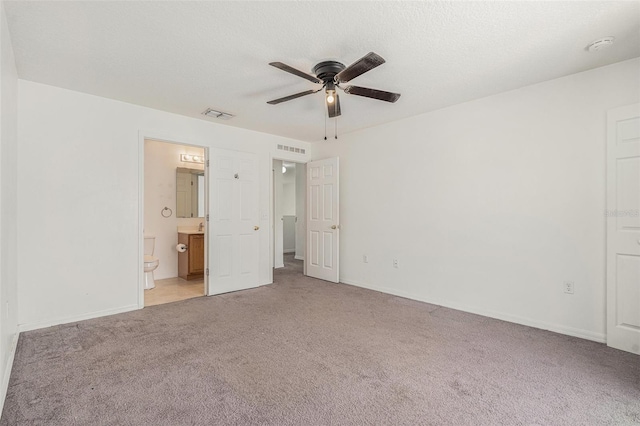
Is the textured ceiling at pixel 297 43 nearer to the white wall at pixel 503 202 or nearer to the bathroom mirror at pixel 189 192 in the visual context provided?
the white wall at pixel 503 202

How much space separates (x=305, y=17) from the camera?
2.06 meters

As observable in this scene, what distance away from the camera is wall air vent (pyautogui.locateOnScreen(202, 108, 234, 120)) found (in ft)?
13.0

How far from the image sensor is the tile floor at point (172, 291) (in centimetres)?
416

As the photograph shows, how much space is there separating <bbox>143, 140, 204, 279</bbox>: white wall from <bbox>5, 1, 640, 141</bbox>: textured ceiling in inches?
75.7

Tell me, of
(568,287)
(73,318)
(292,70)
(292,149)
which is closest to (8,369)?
(73,318)

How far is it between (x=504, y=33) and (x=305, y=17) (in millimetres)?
1477

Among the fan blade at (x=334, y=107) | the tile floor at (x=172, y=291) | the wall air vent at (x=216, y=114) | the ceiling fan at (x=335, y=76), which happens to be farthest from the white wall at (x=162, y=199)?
the ceiling fan at (x=335, y=76)

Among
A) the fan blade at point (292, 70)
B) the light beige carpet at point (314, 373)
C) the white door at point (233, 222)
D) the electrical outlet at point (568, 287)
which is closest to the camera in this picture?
the light beige carpet at point (314, 373)

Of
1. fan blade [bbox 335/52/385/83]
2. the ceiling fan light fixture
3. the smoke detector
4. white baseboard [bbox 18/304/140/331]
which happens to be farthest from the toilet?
the smoke detector

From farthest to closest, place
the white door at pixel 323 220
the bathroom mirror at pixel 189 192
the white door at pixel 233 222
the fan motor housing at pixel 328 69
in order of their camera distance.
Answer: the bathroom mirror at pixel 189 192 → the white door at pixel 323 220 → the white door at pixel 233 222 → the fan motor housing at pixel 328 69

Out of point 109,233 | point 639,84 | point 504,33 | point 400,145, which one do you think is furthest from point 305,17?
point 109,233

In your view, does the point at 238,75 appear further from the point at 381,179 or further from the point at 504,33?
the point at 381,179

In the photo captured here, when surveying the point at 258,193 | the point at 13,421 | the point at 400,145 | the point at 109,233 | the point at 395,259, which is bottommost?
the point at 13,421

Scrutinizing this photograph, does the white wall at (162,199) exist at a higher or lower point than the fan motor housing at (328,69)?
lower
